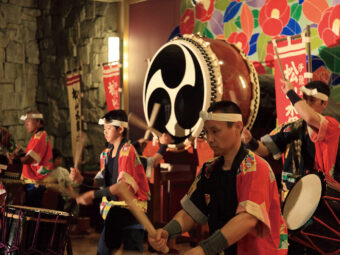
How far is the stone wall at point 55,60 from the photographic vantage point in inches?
261

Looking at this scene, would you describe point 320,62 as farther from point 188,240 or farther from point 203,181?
point 203,181

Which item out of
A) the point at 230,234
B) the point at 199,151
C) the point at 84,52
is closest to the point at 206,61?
the point at 199,151

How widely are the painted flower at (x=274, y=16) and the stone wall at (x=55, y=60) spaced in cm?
246

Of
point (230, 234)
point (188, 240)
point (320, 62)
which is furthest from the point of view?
point (188, 240)

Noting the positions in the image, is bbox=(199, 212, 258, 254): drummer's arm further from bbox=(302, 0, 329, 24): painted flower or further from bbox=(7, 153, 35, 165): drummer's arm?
bbox=(7, 153, 35, 165): drummer's arm

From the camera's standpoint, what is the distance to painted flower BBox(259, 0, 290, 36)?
4465mm

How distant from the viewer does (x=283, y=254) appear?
2.02 m

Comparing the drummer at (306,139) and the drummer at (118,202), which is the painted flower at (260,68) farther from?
the drummer at (118,202)

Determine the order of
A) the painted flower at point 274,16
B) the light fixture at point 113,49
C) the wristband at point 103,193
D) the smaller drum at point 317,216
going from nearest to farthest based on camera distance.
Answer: the smaller drum at point 317,216, the wristband at point 103,193, the painted flower at point 274,16, the light fixture at point 113,49

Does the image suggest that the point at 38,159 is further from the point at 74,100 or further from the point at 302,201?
the point at 302,201

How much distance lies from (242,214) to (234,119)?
0.38 metres

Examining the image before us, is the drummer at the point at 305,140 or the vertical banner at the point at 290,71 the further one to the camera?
the vertical banner at the point at 290,71

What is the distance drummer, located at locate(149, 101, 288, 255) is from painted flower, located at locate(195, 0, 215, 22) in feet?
11.0

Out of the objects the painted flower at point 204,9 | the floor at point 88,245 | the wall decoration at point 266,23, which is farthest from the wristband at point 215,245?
the painted flower at point 204,9
